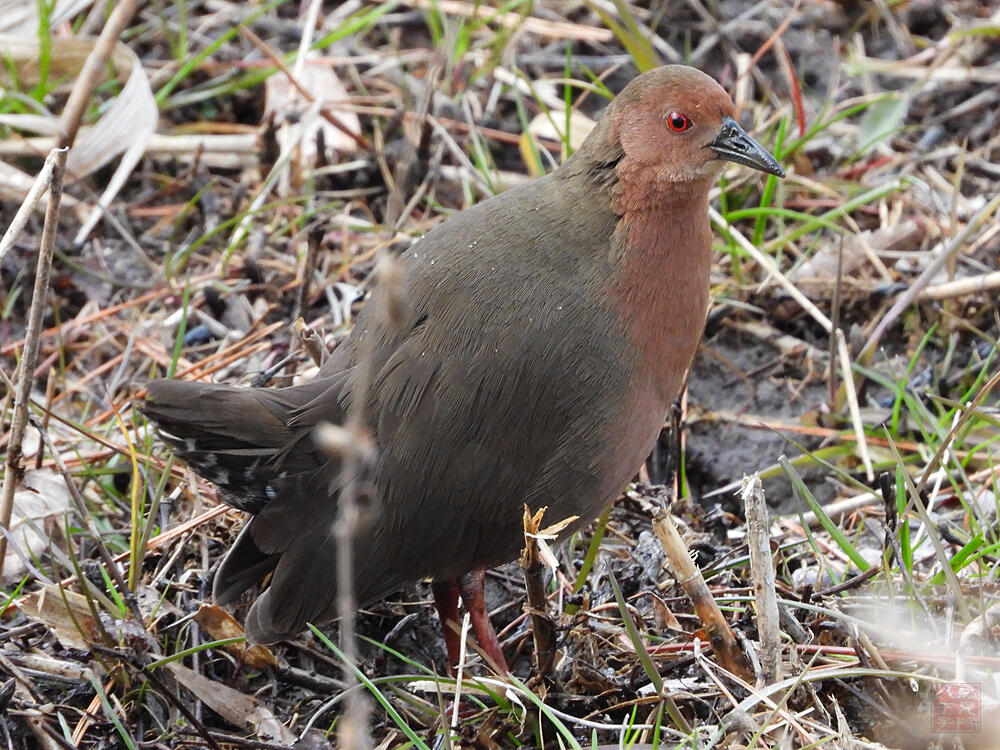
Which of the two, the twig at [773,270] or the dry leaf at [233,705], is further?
the twig at [773,270]

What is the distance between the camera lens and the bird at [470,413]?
9.40 feet

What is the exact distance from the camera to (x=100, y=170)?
15.4 ft

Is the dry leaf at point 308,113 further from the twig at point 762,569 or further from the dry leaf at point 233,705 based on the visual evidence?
the twig at point 762,569

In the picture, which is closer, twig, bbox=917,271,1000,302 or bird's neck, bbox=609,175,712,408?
bird's neck, bbox=609,175,712,408

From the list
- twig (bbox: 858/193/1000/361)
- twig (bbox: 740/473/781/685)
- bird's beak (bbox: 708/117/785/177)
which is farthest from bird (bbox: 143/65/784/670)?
twig (bbox: 858/193/1000/361)

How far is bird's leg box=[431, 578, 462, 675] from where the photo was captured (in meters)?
3.05

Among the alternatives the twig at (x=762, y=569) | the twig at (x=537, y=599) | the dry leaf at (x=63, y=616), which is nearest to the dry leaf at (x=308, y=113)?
the dry leaf at (x=63, y=616)

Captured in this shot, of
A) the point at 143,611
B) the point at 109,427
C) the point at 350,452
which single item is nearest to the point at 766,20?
the point at 109,427

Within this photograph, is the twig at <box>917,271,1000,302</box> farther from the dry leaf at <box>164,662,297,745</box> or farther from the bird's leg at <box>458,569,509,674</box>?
the dry leaf at <box>164,662,297,745</box>

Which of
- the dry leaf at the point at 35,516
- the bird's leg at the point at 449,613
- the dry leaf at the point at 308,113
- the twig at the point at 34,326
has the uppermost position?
the twig at the point at 34,326

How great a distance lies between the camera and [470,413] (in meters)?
2.87

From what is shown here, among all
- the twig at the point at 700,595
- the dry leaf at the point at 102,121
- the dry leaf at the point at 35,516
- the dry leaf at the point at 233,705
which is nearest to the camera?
the twig at the point at 700,595

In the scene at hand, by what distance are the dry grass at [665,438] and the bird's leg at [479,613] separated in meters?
0.12

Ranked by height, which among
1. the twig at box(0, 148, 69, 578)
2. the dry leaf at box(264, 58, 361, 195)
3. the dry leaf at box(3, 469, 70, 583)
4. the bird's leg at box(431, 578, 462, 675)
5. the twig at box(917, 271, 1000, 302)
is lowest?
the bird's leg at box(431, 578, 462, 675)
